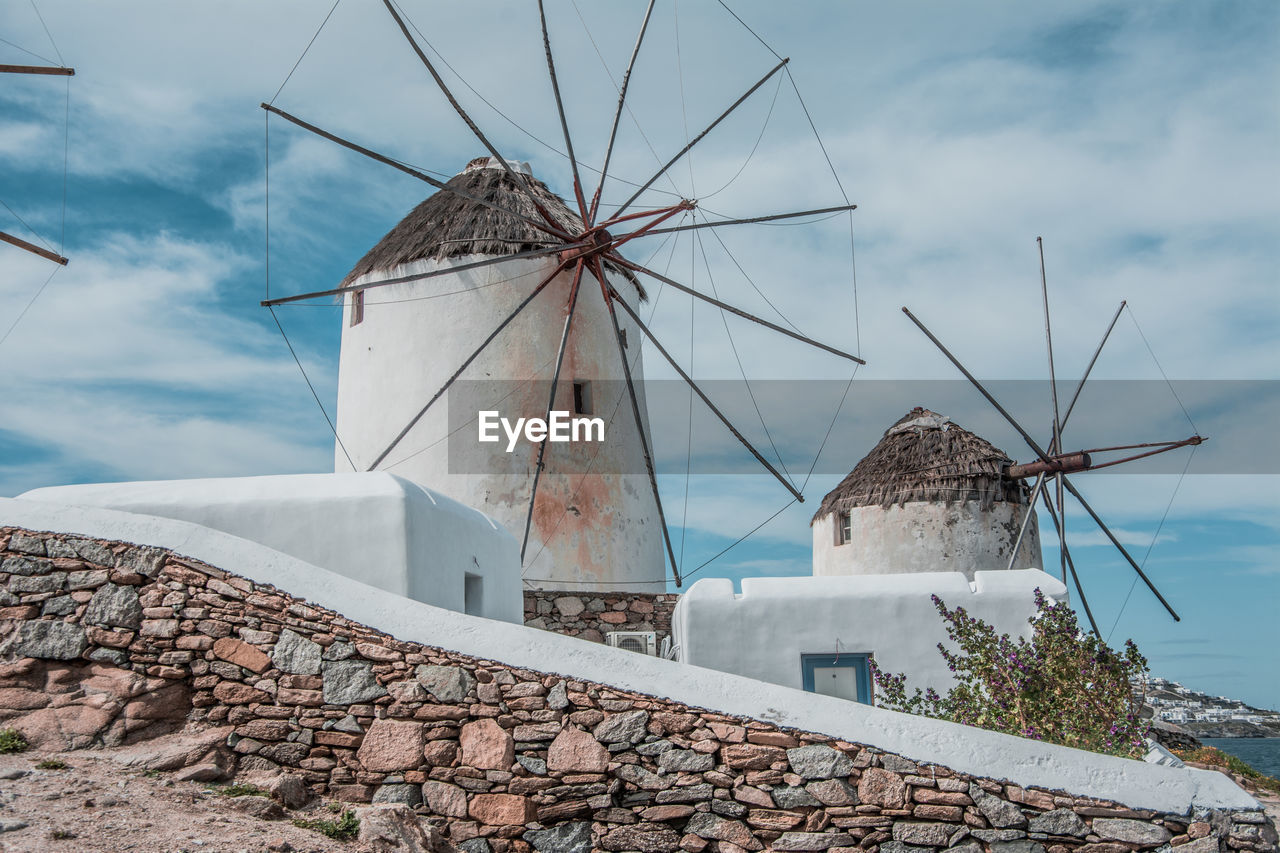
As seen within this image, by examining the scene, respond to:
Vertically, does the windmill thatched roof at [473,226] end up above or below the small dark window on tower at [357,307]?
above

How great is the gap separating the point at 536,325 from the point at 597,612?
3.42 metres

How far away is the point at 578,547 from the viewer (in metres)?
13.1

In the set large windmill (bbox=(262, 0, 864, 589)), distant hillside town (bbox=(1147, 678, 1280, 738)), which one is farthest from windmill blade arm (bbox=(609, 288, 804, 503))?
distant hillside town (bbox=(1147, 678, 1280, 738))

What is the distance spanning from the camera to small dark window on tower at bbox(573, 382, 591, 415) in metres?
13.7

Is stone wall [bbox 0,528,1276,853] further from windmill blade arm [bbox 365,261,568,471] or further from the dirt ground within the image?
windmill blade arm [bbox 365,261,568,471]

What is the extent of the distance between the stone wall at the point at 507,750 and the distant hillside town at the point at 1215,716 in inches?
2329

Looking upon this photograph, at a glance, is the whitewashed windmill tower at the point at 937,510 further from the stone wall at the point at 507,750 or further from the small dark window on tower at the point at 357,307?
the stone wall at the point at 507,750

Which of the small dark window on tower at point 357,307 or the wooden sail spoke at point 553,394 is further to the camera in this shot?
the small dark window on tower at point 357,307

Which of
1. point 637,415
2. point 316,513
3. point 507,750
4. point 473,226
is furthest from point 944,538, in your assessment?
point 507,750

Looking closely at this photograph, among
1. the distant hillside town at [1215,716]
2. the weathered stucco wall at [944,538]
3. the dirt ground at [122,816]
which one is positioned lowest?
the distant hillside town at [1215,716]

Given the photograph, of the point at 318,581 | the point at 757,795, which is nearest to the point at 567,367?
the point at 318,581

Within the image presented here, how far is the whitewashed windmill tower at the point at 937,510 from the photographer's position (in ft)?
48.7

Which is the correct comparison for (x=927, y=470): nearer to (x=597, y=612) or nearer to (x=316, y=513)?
(x=597, y=612)

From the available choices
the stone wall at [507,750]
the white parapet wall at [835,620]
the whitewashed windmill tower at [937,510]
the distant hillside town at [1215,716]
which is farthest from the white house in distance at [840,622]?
the distant hillside town at [1215,716]
